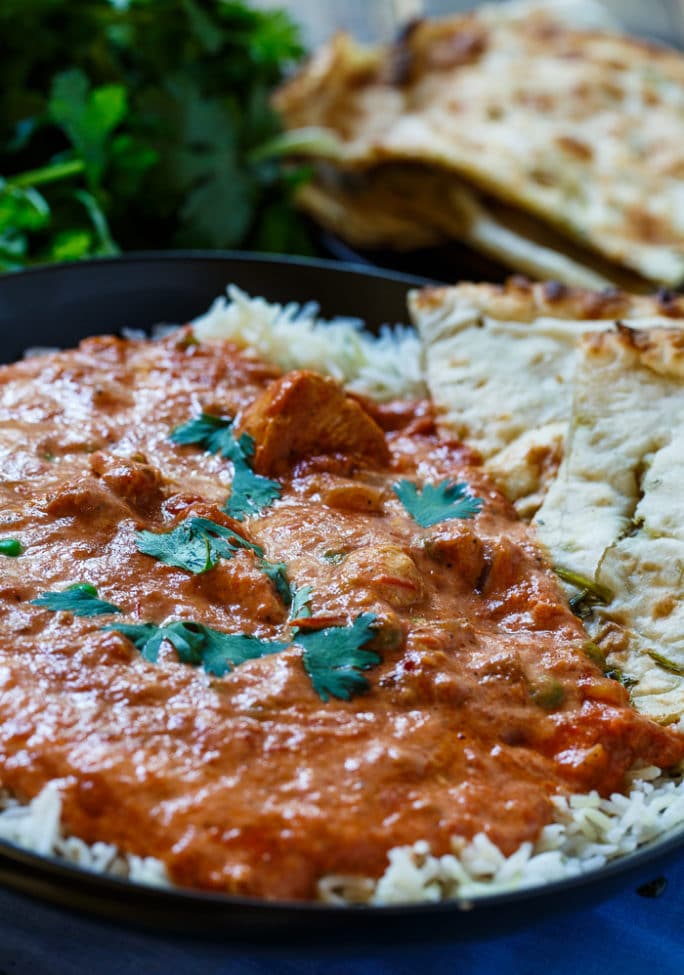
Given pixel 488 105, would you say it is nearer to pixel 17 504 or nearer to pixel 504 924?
pixel 17 504

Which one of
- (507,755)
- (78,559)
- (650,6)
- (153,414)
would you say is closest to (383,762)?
(507,755)

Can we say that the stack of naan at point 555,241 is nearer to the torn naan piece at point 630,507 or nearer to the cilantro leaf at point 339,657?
the torn naan piece at point 630,507

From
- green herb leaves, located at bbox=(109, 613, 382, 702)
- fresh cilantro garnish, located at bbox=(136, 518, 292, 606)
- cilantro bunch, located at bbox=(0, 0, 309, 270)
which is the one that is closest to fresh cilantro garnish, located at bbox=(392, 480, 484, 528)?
fresh cilantro garnish, located at bbox=(136, 518, 292, 606)

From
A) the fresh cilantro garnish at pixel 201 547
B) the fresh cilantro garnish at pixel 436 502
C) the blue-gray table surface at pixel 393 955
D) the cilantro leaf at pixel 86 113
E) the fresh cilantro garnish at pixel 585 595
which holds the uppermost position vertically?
the cilantro leaf at pixel 86 113

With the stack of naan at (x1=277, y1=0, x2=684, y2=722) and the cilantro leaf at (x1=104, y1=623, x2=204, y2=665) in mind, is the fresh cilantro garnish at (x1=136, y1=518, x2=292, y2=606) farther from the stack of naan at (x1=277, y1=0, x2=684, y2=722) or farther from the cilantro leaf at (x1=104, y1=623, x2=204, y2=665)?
the stack of naan at (x1=277, y1=0, x2=684, y2=722)

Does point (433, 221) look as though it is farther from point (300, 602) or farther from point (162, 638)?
point (162, 638)

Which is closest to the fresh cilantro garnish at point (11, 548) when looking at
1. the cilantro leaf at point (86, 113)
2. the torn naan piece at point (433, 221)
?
the cilantro leaf at point (86, 113)
